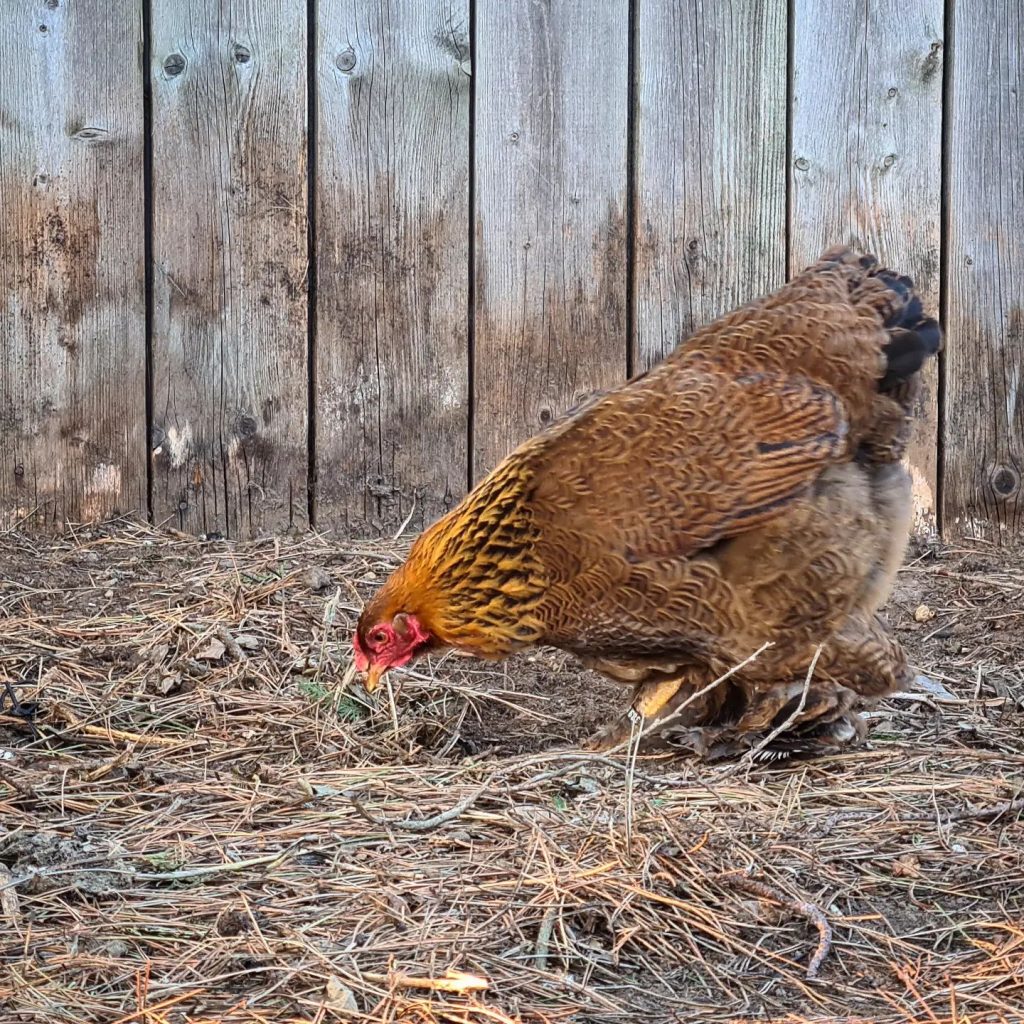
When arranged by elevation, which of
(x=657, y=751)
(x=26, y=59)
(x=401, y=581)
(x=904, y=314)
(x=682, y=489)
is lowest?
(x=657, y=751)

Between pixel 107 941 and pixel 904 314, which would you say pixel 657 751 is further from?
pixel 107 941

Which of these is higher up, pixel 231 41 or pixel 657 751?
pixel 231 41

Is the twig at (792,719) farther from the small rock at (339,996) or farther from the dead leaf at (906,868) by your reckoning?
the small rock at (339,996)

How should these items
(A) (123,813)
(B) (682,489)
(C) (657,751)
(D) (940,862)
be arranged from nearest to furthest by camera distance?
(D) (940,862)
(A) (123,813)
(B) (682,489)
(C) (657,751)

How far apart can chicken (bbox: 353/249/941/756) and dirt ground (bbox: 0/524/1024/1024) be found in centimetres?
28

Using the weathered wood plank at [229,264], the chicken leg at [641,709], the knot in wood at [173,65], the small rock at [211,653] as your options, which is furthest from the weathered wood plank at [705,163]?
the small rock at [211,653]

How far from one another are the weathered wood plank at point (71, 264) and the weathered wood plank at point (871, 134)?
95.7 inches

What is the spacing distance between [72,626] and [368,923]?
229cm

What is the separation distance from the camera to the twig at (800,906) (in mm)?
2633

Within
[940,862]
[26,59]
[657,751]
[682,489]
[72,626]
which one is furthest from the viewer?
[26,59]

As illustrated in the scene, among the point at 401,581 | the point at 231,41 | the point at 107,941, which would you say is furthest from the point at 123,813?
the point at 231,41

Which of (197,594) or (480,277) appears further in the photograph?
(480,277)

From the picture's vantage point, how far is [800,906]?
2.78 m

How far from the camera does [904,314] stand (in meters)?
4.28
